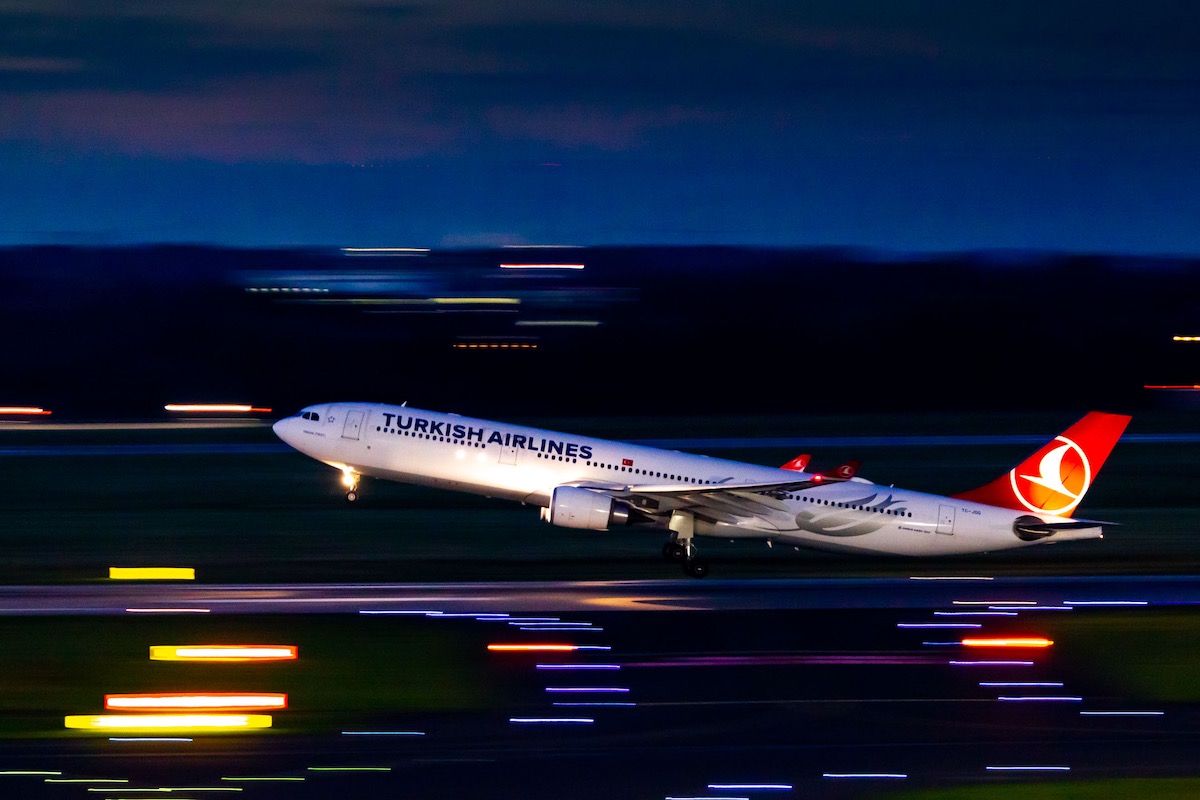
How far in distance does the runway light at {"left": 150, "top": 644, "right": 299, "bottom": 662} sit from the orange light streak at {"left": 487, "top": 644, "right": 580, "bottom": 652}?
141 inches

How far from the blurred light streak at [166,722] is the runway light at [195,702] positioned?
52 cm

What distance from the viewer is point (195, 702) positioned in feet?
68.8

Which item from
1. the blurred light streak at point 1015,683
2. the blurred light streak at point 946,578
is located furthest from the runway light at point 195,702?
the blurred light streak at point 946,578

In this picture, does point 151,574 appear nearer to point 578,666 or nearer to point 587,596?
point 587,596

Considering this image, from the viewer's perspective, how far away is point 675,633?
87.6 feet

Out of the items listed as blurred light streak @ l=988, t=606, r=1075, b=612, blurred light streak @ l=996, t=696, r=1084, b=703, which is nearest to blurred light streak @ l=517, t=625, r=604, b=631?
blurred light streak @ l=996, t=696, r=1084, b=703

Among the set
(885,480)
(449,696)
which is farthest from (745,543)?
(449,696)

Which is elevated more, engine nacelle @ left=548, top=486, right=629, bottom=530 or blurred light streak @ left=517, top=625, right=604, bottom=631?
engine nacelle @ left=548, top=486, right=629, bottom=530

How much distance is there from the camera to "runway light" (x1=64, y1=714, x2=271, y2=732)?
19.5 m

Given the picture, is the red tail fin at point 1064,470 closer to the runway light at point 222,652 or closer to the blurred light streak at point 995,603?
the blurred light streak at point 995,603

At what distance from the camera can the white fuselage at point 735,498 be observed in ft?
117

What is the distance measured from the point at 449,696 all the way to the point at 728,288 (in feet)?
411

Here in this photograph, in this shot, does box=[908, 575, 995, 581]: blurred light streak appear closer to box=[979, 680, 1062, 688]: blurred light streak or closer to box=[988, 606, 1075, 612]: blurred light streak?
box=[988, 606, 1075, 612]: blurred light streak

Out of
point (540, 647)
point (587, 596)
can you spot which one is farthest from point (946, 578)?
point (540, 647)
